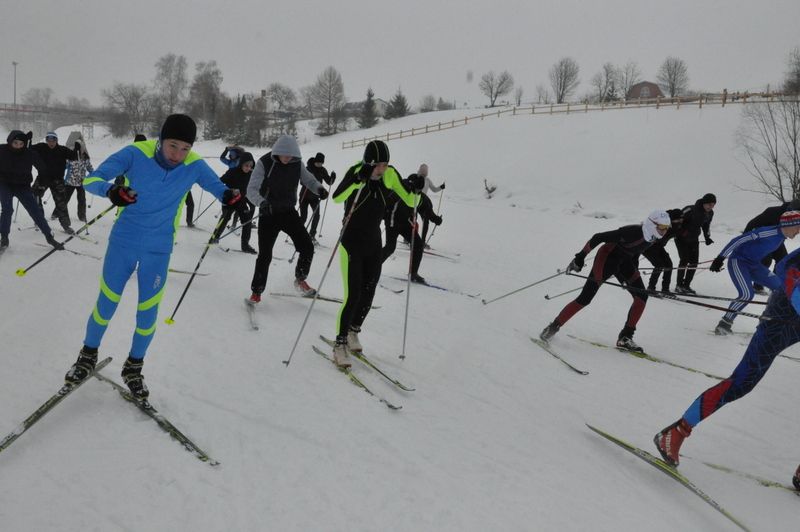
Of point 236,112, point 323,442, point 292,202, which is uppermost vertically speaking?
point 236,112

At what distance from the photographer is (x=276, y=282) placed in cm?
693

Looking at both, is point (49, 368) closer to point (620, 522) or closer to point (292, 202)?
point (292, 202)

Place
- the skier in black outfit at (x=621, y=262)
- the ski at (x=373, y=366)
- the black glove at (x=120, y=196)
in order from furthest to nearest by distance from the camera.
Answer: the skier in black outfit at (x=621, y=262) < the ski at (x=373, y=366) < the black glove at (x=120, y=196)

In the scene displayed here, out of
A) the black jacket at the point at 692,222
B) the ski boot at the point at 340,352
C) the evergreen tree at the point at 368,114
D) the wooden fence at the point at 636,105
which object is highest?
the evergreen tree at the point at 368,114

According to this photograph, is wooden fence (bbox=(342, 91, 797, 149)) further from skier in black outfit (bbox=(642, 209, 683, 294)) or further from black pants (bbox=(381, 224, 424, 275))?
black pants (bbox=(381, 224, 424, 275))

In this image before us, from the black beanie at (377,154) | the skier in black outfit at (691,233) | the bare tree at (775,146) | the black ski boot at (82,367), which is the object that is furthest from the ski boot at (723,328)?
the bare tree at (775,146)

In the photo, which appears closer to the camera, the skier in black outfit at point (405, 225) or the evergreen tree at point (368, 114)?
the skier in black outfit at point (405, 225)

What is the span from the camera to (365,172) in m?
4.06

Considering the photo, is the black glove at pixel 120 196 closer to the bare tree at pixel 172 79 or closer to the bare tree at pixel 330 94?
the bare tree at pixel 330 94

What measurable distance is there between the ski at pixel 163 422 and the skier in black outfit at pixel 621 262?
427 cm

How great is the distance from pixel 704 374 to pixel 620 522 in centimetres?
332

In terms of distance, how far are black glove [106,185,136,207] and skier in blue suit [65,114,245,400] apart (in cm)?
12

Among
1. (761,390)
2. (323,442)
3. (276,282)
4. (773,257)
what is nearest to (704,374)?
(761,390)

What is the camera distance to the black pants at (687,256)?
8633 millimetres
